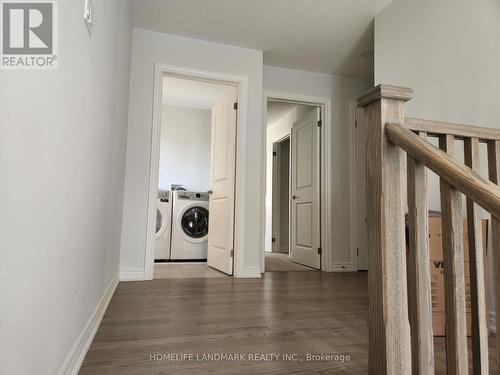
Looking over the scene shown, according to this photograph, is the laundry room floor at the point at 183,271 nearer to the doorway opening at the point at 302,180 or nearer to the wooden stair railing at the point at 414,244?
the doorway opening at the point at 302,180

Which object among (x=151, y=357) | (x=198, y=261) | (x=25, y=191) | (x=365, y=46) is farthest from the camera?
(x=198, y=261)

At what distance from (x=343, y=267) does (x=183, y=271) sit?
1936 millimetres

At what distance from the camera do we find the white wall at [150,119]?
3.20 m

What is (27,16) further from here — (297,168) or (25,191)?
(297,168)

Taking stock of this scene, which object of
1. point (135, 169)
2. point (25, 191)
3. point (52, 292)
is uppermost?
point (135, 169)

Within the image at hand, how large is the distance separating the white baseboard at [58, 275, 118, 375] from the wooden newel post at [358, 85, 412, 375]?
1.02 meters

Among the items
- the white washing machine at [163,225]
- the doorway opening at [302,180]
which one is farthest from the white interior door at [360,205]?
the white washing machine at [163,225]

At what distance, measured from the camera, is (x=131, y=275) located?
314 cm

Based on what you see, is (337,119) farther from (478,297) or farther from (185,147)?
(478,297)

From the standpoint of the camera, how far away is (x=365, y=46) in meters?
3.63

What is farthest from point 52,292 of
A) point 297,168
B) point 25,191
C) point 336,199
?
point 297,168

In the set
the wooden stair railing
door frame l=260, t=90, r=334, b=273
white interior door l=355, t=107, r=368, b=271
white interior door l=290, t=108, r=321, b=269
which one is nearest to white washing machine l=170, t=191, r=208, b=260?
door frame l=260, t=90, r=334, b=273

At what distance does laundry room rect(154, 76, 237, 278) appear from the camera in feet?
12.6

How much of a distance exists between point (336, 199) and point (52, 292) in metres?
3.64
